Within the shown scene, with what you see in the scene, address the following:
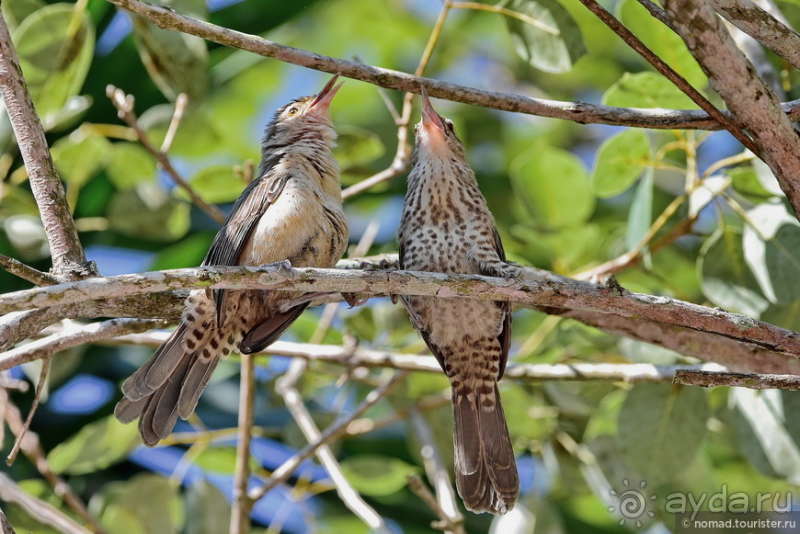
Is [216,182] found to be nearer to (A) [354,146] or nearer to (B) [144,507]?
(A) [354,146]

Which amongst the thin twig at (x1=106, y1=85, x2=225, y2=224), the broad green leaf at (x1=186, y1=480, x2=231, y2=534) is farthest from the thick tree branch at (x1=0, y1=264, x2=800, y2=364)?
the broad green leaf at (x1=186, y1=480, x2=231, y2=534)

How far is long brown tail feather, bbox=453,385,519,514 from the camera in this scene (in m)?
3.53

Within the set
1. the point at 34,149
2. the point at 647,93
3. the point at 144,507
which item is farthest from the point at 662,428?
the point at 34,149

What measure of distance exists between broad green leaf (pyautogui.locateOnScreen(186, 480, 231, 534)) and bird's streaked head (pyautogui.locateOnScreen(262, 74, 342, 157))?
133 cm

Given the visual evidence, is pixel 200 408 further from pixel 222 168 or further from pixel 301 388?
pixel 222 168

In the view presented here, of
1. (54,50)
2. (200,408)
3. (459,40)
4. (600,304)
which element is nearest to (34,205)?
(54,50)

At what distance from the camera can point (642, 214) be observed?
12.0ft

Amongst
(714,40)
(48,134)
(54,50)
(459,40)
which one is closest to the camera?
(714,40)

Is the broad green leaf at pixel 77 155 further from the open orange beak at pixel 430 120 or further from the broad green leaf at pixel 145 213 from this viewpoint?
the open orange beak at pixel 430 120

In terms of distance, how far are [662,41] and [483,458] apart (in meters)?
1.47

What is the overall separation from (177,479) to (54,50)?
168 centimetres

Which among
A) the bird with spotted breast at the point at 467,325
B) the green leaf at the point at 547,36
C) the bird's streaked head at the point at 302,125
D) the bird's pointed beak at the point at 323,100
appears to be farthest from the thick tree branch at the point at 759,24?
the bird's pointed beak at the point at 323,100

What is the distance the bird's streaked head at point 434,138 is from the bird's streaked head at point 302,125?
33cm

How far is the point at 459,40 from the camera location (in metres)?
6.75
